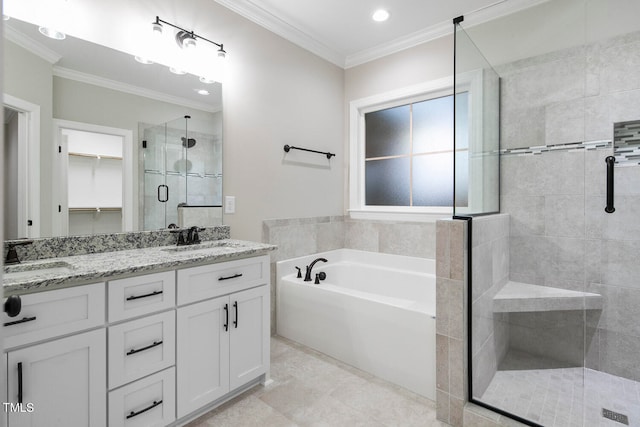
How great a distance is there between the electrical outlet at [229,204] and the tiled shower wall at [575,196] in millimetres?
1989

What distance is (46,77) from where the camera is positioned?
1.69 metres

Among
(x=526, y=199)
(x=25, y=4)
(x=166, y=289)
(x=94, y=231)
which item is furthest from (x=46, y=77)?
(x=526, y=199)

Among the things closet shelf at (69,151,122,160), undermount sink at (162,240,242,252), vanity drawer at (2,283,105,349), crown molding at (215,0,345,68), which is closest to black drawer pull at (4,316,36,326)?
vanity drawer at (2,283,105,349)

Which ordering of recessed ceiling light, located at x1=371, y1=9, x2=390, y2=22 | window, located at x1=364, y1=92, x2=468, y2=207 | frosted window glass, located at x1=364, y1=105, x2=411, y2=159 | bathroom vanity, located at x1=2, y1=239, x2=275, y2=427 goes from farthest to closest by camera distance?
1. frosted window glass, located at x1=364, y1=105, x2=411, y2=159
2. window, located at x1=364, y1=92, x2=468, y2=207
3. recessed ceiling light, located at x1=371, y1=9, x2=390, y2=22
4. bathroom vanity, located at x1=2, y1=239, x2=275, y2=427

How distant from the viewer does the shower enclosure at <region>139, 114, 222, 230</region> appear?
2061mm

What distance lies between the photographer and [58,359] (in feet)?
Result: 4.16

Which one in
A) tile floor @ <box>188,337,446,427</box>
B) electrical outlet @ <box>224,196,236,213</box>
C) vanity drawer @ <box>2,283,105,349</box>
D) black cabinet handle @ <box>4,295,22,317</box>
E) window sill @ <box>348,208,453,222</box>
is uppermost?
electrical outlet @ <box>224,196,236,213</box>

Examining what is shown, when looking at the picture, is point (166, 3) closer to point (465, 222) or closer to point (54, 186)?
point (54, 186)

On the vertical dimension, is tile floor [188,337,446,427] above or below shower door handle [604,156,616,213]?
below

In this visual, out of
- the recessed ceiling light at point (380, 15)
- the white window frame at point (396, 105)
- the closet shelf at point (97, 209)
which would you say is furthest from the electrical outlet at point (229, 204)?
the recessed ceiling light at point (380, 15)

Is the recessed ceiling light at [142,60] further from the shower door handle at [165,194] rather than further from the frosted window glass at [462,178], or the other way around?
the frosted window glass at [462,178]

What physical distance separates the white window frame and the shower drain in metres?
1.25

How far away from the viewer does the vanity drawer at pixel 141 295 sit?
1.42 metres

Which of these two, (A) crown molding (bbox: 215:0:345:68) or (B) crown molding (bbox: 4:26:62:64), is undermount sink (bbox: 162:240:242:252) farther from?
(A) crown molding (bbox: 215:0:345:68)
